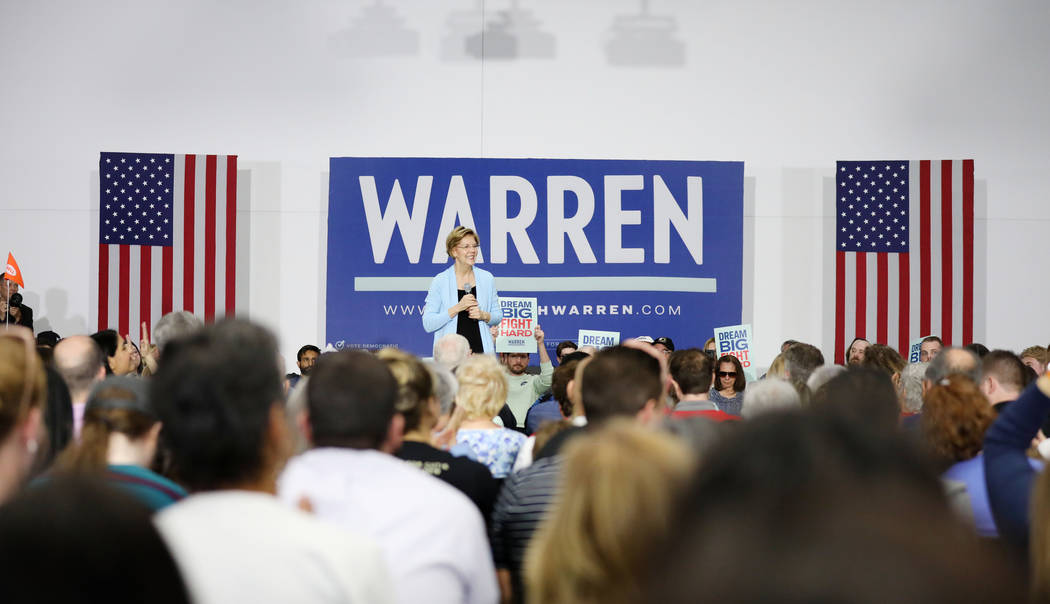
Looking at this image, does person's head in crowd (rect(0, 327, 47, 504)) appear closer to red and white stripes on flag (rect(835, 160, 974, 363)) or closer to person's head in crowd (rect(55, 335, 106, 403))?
person's head in crowd (rect(55, 335, 106, 403))

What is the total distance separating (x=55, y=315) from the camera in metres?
10.1

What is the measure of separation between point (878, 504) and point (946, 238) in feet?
32.3

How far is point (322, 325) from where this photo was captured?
1018 cm

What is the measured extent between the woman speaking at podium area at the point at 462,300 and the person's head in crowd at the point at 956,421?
407 centimetres

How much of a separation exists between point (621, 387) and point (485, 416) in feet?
3.40

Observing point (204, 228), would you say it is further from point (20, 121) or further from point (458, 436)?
point (458, 436)

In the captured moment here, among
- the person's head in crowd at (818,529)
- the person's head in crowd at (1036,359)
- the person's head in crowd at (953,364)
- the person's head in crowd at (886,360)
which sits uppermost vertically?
the person's head in crowd at (818,529)

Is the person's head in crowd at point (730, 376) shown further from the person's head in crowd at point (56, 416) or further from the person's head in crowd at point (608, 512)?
the person's head in crowd at point (608, 512)

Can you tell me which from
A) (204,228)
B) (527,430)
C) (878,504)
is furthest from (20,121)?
(878,504)

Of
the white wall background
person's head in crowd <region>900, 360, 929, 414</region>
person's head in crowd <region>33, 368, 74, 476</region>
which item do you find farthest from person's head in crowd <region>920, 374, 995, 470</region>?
the white wall background

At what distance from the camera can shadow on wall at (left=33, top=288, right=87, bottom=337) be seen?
32.9ft

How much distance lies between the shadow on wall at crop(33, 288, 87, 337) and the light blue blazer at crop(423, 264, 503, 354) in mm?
5164

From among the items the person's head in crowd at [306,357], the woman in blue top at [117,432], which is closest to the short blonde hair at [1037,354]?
the person's head in crowd at [306,357]

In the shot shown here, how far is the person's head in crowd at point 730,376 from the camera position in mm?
5371
